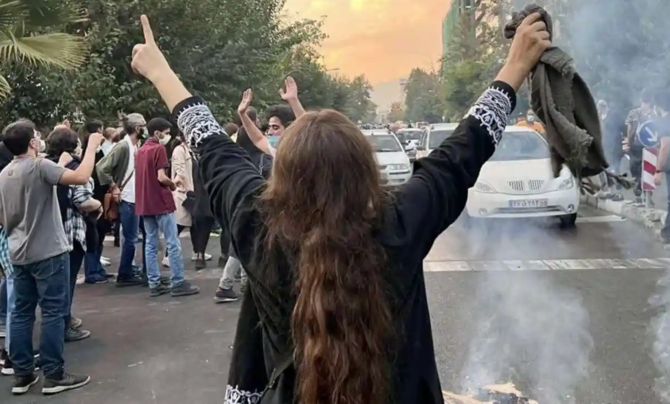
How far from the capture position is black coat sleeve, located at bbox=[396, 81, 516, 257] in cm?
181

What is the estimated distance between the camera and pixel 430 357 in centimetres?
189

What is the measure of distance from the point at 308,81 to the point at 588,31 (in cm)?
3457

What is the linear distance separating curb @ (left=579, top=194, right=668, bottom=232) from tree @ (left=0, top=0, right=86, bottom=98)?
654 cm

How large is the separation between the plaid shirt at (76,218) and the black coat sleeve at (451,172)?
4557 millimetres

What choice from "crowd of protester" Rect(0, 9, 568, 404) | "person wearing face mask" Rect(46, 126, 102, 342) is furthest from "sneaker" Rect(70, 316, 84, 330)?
"crowd of protester" Rect(0, 9, 568, 404)

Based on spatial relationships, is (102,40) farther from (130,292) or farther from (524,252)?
(524,252)

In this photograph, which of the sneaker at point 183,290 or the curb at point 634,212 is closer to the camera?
the sneaker at point 183,290

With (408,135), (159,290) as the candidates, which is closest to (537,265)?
(159,290)

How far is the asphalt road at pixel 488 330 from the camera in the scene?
4.79 meters

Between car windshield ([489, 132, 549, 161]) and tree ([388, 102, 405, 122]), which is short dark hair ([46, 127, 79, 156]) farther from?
tree ([388, 102, 405, 122])

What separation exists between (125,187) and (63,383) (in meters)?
3.53

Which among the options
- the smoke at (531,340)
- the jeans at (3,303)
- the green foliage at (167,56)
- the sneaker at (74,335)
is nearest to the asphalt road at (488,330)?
the smoke at (531,340)

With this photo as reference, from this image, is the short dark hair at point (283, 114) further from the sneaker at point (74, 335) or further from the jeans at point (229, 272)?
the sneaker at point (74, 335)

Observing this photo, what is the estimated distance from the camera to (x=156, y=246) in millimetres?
7625
